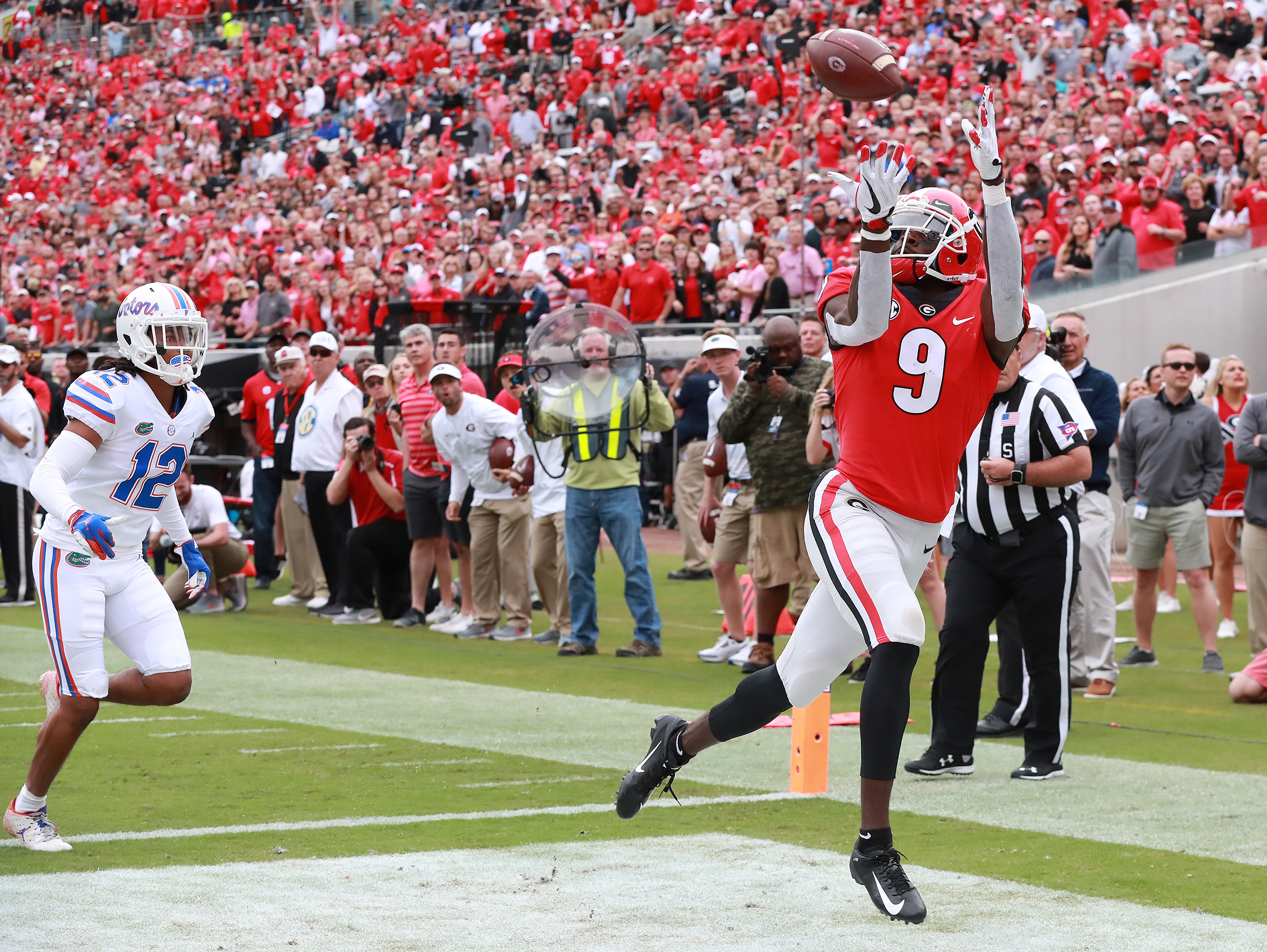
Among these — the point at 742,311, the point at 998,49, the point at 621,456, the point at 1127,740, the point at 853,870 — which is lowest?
the point at 1127,740

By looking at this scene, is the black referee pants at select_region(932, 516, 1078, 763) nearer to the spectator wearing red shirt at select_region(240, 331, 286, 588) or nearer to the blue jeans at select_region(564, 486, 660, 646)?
the blue jeans at select_region(564, 486, 660, 646)

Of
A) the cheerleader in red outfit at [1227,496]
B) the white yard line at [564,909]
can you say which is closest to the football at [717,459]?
the cheerleader in red outfit at [1227,496]

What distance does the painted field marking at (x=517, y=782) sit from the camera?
693 centimetres

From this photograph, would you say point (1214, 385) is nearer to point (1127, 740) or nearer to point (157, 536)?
point (1127, 740)

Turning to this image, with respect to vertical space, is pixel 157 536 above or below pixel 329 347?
below

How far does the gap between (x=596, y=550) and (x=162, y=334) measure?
5609 millimetres

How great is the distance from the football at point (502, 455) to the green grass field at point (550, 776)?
134 centimetres

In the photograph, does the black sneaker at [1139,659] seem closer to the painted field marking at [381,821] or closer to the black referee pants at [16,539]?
the painted field marking at [381,821]

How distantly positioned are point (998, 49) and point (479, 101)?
10.5 meters

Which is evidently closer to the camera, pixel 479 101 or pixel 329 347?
pixel 329 347

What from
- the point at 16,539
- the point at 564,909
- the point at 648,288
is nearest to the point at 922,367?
the point at 564,909

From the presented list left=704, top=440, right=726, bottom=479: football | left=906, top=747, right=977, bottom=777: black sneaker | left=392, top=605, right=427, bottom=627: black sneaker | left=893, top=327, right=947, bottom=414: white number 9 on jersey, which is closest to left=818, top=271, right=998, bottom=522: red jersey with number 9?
left=893, top=327, right=947, bottom=414: white number 9 on jersey

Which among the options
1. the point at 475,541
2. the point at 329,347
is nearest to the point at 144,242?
the point at 329,347

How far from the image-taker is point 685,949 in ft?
14.6
